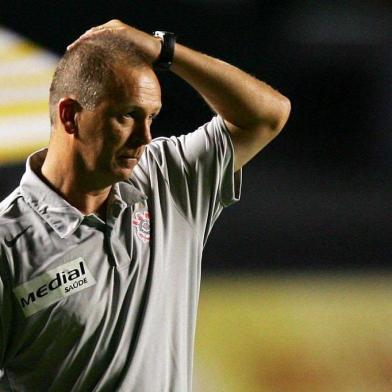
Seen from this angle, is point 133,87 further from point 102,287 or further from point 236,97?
point 102,287

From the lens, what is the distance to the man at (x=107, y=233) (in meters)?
1.31

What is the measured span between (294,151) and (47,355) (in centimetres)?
106

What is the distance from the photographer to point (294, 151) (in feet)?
7.28

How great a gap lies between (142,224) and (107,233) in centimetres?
6

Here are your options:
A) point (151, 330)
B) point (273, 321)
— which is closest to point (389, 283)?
point (273, 321)

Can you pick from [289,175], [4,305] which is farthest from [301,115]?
[4,305]

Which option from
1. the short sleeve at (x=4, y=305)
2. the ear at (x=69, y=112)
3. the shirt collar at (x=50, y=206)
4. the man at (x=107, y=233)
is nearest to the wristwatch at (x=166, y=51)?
the man at (x=107, y=233)

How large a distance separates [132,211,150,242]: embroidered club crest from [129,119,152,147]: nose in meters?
0.12

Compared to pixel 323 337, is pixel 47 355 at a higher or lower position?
higher

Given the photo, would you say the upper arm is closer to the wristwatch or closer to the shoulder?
the wristwatch

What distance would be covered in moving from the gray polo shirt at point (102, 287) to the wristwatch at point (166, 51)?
0.15 meters

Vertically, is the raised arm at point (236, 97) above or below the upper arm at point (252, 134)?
above

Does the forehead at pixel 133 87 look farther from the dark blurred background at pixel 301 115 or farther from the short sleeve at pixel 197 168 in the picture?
the dark blurred background at pixel 301 115

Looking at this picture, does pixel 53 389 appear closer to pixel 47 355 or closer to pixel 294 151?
pixel 47 355
